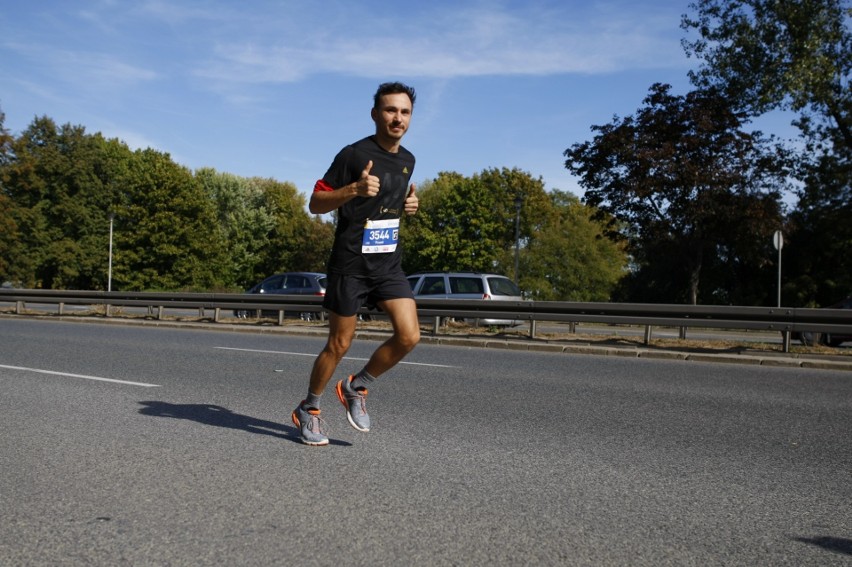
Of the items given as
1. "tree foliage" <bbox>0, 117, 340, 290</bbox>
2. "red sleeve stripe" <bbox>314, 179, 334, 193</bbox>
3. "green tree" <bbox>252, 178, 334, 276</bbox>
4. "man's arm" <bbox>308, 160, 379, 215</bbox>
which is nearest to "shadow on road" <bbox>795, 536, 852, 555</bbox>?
"man's arm" <bbox>308, 160, 379, 215</bbox>

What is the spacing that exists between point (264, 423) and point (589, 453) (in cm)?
226

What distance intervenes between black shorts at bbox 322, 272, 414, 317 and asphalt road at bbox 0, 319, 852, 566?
33.6 inches

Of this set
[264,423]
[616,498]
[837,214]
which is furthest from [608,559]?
[837,214]

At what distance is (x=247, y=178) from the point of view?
77812mm

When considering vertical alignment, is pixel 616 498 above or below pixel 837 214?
below

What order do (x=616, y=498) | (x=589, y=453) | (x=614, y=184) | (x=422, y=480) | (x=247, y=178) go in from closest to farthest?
(x=616, y=498)
(x=422, y=480)
(x=589, y=453)
(x=614, y=184)
(x=247, y=178)

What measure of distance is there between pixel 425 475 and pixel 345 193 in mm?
1558

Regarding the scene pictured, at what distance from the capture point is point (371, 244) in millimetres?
4770

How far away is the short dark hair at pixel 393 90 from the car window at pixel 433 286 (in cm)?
1573

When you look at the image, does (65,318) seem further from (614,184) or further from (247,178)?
(247,178)

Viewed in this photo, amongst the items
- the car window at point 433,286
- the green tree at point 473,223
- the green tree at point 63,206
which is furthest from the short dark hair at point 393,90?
the green tree at point 63,206

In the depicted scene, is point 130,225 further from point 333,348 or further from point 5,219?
point 333,348

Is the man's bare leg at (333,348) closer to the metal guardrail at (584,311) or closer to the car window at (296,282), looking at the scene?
the metal guardrail at (584,311)

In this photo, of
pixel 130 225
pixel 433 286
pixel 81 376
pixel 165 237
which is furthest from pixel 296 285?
pixel 130 225
